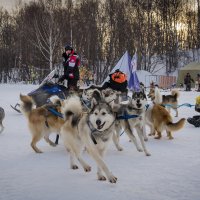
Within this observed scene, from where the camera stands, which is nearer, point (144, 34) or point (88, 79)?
point (88, 79)

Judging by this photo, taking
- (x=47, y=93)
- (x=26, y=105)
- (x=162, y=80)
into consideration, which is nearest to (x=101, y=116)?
(x=26, y=105)

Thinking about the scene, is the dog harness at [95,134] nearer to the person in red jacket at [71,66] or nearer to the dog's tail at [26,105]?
the dog's tail at [26,105]

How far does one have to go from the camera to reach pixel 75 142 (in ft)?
10.6

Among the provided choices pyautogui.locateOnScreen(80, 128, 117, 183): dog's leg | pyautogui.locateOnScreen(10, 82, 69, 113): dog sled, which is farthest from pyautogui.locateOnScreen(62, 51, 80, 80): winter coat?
pyautogui.locateOnScreen(80, 128, 117, 183): dog's leg

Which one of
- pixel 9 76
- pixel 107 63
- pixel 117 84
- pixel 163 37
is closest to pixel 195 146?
pixel 117 84

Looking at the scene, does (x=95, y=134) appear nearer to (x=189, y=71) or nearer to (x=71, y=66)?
(x=71, y=66)

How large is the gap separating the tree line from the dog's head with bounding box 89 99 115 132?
1979cm

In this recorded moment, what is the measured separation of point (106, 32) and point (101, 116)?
24562 mm

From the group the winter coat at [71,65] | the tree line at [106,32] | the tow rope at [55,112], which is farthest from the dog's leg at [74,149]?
the tree line at [106,32]

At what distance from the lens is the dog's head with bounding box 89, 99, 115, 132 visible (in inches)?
117

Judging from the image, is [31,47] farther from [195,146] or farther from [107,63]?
[195,146]

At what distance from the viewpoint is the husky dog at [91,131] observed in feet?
9.48

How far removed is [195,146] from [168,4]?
25.7 meters

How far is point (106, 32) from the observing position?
26984mm
